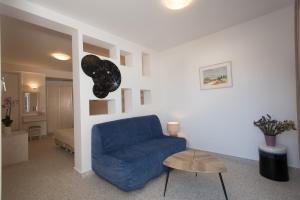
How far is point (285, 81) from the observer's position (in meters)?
2.43

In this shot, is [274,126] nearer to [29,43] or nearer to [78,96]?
[78,96]

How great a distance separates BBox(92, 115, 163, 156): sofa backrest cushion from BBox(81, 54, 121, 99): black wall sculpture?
63 cm

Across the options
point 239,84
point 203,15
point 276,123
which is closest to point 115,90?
point 203,15

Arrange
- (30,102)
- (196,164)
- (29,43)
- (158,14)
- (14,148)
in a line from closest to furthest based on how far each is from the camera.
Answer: (196,164)
(158,14)
(14,148)
(29,43)
(30,102)

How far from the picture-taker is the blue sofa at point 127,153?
197cm

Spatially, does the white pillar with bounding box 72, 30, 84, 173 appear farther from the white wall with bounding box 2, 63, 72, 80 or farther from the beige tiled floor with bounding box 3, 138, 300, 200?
the white wall with bounding box 2, 63, 72, 80

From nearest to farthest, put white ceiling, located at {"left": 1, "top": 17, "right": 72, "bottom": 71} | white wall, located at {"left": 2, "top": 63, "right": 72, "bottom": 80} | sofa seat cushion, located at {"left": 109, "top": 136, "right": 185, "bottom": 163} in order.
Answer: sofa seat cushion, located at {"left": 109, "top": 136, "right": 185, "bottom": 163} < white ceiling, located at {"left": 1, "top": 17, "right": 72, "bottom": 71} < white wall, located at {"left": 2, "top": 63, "right": 72, "bottom": 80}

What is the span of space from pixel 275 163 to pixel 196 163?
1315mm

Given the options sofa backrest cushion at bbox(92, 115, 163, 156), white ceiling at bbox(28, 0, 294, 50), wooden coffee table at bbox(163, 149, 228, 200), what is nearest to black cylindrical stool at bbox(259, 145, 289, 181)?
wooden coffee table at bbox(163, 149, 228, 200)

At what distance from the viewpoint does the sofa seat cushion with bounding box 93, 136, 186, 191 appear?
1.95 metres

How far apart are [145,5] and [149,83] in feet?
6.46

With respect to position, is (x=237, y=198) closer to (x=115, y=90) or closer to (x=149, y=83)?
(x=115, y=90)

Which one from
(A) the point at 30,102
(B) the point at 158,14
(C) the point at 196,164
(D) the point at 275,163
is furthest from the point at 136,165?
(A) the point at 30,102

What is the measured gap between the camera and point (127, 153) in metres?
2.28
